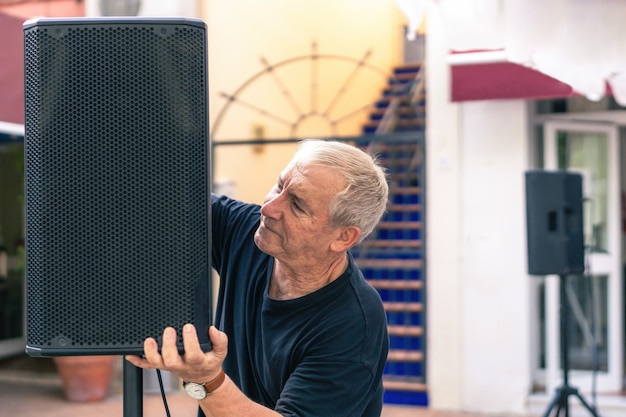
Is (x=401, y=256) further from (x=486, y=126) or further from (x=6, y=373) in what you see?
(x=6, y=373)

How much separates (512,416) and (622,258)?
1.80 metres

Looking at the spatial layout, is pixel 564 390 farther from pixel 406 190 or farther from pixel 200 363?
pixel 200 363

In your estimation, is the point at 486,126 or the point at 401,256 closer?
the point at 486,126

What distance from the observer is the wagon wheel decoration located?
676cm

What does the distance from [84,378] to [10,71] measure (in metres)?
2.34

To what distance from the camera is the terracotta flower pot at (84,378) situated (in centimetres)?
636

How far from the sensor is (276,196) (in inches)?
70.6

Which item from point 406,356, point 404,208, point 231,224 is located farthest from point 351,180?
point 404,208

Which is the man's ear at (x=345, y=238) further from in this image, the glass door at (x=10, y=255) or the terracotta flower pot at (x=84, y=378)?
the glass door at (x=10, y=255)

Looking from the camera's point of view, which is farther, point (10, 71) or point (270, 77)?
point (270, 77)

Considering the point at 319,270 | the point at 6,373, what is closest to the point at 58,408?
the point at 6,373

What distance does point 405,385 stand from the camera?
616 centimetres

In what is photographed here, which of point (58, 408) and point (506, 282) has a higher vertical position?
point (506, 282)

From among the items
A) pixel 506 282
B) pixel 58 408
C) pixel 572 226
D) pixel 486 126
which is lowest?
pixel 58 408
